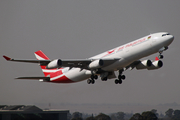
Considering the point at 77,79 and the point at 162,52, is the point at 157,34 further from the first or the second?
the point at 77,79

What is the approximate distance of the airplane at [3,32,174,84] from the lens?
4053 centimetres

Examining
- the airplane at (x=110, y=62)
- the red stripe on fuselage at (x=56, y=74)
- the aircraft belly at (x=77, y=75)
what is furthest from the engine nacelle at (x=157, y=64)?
the red stripe on fuselage at (x=56, y=74)

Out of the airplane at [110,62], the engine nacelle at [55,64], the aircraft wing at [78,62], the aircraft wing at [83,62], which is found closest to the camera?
the airplane at [110,62]

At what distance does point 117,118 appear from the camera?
10175 centimetres

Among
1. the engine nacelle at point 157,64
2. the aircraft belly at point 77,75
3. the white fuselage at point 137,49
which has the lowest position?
the aircraft belly at point 77,75

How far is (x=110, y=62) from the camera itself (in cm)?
4375

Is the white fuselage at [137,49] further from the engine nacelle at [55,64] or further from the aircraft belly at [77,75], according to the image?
the engine nacelle at [55,64]

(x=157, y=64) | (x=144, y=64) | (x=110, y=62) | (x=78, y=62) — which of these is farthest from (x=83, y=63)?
(x=157, y=64)

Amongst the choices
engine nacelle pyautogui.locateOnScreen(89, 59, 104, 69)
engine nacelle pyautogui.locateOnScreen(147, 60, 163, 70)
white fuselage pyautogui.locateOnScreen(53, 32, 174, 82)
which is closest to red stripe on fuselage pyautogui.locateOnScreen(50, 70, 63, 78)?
white fuselage pyautogui.locateOnScreen(53, 32, 174, 82)

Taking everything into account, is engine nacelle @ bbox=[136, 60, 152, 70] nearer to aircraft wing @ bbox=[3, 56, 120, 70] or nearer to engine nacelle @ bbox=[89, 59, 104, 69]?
aircraft wing @ bbox=[3, 56, 120, 70]

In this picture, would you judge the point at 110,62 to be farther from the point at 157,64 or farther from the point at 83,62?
the point at 157,64

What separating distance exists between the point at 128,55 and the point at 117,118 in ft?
A: 210

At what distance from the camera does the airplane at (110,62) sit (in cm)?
4053

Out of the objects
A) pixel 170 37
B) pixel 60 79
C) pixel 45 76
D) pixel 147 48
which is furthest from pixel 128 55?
pixel 45 76
